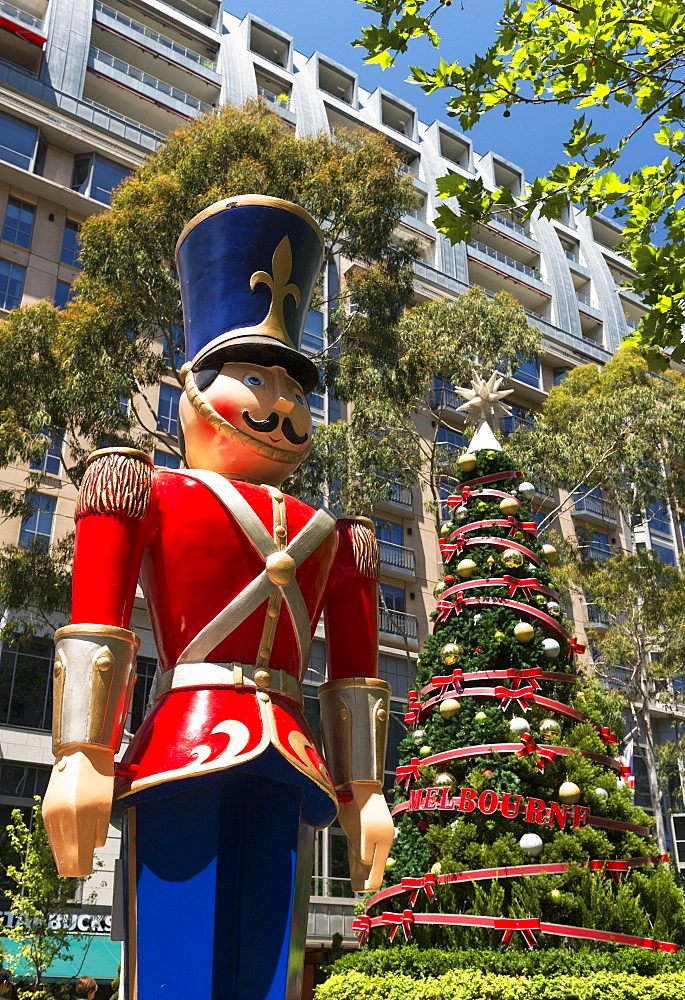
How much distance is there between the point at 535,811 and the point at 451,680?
1.11 m

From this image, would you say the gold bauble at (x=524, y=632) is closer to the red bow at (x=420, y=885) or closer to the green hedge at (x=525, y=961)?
the red bow at (x=420, y=885)

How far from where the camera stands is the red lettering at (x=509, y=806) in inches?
234

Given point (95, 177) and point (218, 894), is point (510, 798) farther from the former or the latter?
point (95, 177)

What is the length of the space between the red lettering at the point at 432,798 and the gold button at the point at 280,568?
342 cm

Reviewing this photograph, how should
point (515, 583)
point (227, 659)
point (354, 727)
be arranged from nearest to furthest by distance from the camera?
point (227, 659)
point (354, 727)
point (515, 583)

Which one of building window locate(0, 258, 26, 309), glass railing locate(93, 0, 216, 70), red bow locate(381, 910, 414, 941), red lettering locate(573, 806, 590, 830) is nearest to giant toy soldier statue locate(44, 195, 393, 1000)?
red bow locate(381, 910, 414, 941)

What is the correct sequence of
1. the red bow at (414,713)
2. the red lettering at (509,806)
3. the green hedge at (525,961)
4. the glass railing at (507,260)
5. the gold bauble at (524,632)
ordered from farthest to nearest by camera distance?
the glass railing at (507,260)
the red bow at (414,713)
the gold bauble at (524,632)
the red lettering at (509,806)
the green hedge at (525,961)

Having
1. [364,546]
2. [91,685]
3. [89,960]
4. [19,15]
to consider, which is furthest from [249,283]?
[19,15]

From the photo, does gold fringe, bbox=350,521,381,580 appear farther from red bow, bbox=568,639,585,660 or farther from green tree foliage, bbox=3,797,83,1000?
green tree foliage, bbox=3,797,83,1000

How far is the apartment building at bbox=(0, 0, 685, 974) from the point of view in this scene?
53.2 ft

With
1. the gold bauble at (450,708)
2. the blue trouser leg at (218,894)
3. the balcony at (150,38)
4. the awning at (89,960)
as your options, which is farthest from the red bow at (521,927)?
the balcony at (150,38)

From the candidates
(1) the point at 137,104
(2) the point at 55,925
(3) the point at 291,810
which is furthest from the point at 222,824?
(1) the point at 137,104

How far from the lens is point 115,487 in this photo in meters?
3.28

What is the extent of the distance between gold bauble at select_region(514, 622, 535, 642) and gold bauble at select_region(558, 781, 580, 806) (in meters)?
1.07
